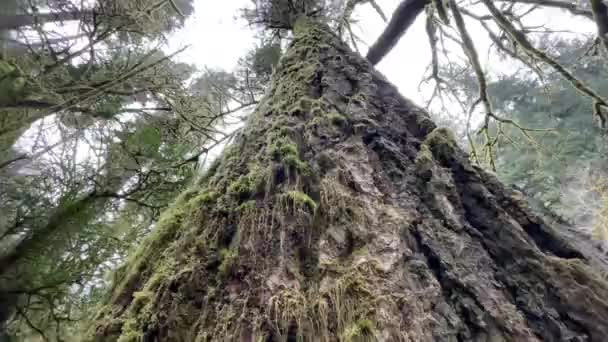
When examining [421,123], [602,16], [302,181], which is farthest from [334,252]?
[602,16]

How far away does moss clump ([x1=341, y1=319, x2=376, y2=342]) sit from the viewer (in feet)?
2.89

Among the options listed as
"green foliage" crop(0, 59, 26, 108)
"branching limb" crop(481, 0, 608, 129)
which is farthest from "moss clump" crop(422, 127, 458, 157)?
"green foliage" crop(0, 59, 26, 108)

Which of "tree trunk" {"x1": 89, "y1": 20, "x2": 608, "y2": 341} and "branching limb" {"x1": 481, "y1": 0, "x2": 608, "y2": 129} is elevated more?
"branching limb" {"x1": 481, "y1": 0, "x2": 608, "y2": 129}

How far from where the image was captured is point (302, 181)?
1.43 meters

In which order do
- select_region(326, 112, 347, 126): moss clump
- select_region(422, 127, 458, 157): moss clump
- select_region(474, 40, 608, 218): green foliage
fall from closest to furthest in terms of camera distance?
1. select_region(422, 127, 458, 157): moss clump
2. select_region(326, 112, 347, 126): moss clump
3. select_region(474, 40, 608, 218): green foliage

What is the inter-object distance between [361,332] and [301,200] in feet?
1.87

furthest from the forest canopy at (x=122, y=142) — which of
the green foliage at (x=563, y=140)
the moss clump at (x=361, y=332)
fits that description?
the green foliage at (x=563, y=140)

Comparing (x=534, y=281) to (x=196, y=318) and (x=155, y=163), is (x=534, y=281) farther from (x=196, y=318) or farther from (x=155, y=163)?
(x=155, y=163)

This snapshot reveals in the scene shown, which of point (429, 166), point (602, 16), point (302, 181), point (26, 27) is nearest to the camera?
point (302, 181)

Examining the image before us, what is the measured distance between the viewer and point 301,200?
131cm

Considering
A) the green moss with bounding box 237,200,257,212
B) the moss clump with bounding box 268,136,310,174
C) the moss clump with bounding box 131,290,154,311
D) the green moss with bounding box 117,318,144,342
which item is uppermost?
the moss clump with bounding box 268,136,310,174

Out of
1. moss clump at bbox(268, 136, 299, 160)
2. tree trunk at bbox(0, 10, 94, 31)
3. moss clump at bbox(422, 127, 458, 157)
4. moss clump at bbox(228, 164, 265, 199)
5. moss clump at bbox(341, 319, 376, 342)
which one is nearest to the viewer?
moss clump at bbox(341, 319, 376, 342)

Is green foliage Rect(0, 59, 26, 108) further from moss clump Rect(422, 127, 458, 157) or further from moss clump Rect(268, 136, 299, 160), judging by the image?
moss clump Rect(422, 127, 458, 157)

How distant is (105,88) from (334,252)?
2.76 meters
